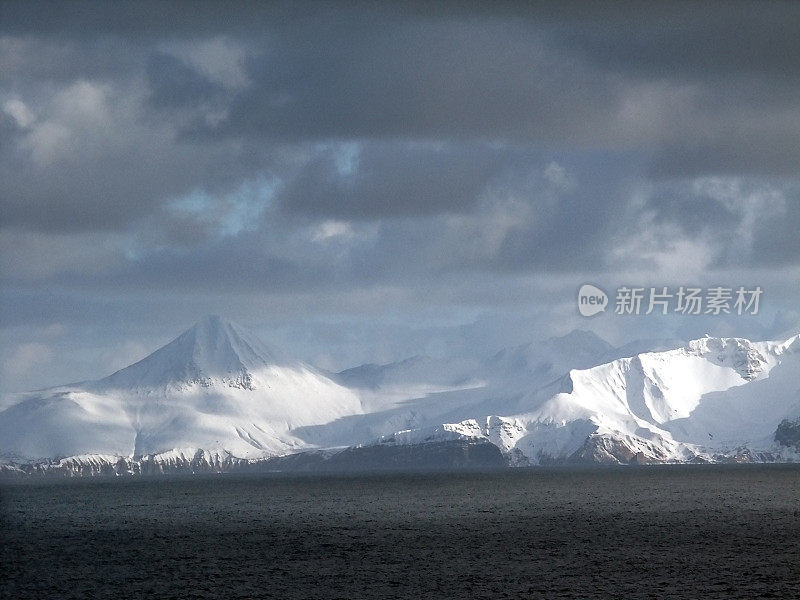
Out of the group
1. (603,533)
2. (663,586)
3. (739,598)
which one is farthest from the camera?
(603,533)

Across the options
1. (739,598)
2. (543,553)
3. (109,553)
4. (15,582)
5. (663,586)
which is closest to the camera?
(739,598)

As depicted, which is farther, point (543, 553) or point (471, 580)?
point (543, 553)

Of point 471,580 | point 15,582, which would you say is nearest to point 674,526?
point 471,580

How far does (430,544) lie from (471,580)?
39310 millimetres

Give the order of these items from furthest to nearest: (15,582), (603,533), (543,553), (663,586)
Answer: (603,533) < (543,553) < (15,582) < (663,586)

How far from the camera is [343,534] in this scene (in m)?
196

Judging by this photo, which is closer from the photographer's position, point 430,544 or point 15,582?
point 15,582

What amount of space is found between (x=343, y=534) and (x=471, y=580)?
205 feet

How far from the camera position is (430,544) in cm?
17462

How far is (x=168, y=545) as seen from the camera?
183m

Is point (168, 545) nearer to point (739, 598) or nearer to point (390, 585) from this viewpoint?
point (390, 585)

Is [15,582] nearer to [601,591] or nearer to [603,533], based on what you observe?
[601,591]

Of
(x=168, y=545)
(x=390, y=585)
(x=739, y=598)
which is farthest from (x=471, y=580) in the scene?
(x=168, y=545)

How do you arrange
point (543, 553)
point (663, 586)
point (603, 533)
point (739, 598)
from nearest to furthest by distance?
point (739, 598) → point (663, 586) → point (543, 553) → point (603, 533)
